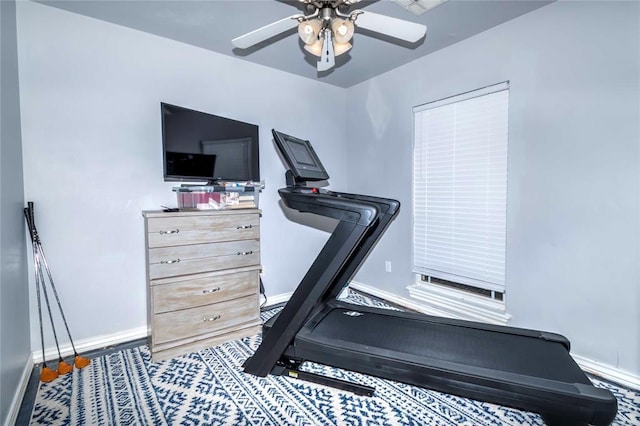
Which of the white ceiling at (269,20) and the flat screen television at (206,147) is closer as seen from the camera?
the white ceiling at (269,20)

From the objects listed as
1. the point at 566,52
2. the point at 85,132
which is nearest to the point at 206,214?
the point at 85,132

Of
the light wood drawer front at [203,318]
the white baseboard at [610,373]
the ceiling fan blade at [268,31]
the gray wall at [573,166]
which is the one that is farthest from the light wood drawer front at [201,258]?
the white baseboard at [610,373]

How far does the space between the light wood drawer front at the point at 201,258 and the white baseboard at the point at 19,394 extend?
826 millimetres

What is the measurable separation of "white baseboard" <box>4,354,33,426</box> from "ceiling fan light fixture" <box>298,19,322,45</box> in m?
2.36

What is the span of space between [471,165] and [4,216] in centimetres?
308

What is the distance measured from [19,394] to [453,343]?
2427mm

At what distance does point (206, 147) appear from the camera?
249 centimetres

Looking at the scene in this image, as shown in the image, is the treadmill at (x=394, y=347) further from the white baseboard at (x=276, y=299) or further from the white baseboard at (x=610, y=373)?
the white baseboard at (x=276, y=299)

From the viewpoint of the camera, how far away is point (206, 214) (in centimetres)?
227

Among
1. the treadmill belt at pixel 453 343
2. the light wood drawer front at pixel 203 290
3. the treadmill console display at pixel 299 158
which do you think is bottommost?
the treadmill belt at pixel 453 343

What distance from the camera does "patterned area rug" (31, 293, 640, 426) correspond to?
5.16 ft

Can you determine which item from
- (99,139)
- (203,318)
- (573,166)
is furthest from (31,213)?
(573,166)

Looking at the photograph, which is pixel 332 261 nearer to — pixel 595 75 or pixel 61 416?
pixel 61 416

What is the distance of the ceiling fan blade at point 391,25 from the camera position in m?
1.59
